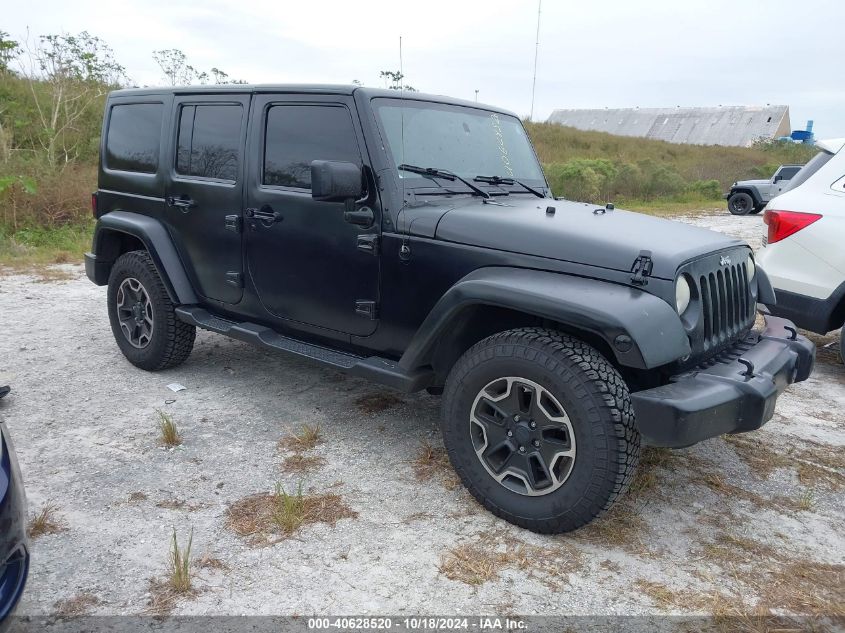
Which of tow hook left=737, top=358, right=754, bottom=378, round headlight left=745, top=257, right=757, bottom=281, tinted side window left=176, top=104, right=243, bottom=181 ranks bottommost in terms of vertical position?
tow hook left=737, top=358, right=754, bottom=378

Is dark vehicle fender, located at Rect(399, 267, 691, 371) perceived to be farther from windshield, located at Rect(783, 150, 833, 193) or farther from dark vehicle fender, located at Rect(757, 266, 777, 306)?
windshield, located at Rect(783, 150, 833, 193)

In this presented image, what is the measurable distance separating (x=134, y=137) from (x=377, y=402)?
2.60 m

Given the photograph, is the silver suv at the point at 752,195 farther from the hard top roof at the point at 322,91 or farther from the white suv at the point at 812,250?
the hard top roof at the point at 322,91

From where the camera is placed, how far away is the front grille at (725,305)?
9.41 feet

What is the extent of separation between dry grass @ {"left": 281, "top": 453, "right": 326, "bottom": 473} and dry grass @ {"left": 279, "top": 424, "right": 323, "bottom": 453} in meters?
0.08

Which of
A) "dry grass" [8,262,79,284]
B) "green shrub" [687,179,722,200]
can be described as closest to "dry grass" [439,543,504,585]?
"dry grass" [8,262,79,284]

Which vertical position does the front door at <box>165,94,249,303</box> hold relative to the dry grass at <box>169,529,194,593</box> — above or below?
above

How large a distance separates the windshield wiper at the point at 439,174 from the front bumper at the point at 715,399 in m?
1.45

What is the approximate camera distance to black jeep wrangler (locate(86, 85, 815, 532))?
262 cm

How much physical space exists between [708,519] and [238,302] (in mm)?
2892

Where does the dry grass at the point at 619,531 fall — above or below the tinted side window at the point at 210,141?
below

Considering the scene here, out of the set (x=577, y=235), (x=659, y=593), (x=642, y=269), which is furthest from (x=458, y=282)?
(x=659, y=593)

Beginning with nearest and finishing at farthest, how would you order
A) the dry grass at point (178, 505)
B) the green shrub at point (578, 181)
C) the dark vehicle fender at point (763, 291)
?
the dry grass at point (178, 505), the dark vehicle fender at point (763, 291), the green shrub at point (578, 181)

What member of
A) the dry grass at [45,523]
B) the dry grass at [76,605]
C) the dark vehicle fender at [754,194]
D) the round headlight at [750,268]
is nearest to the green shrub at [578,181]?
the dark vehicle fender at [754,194]
